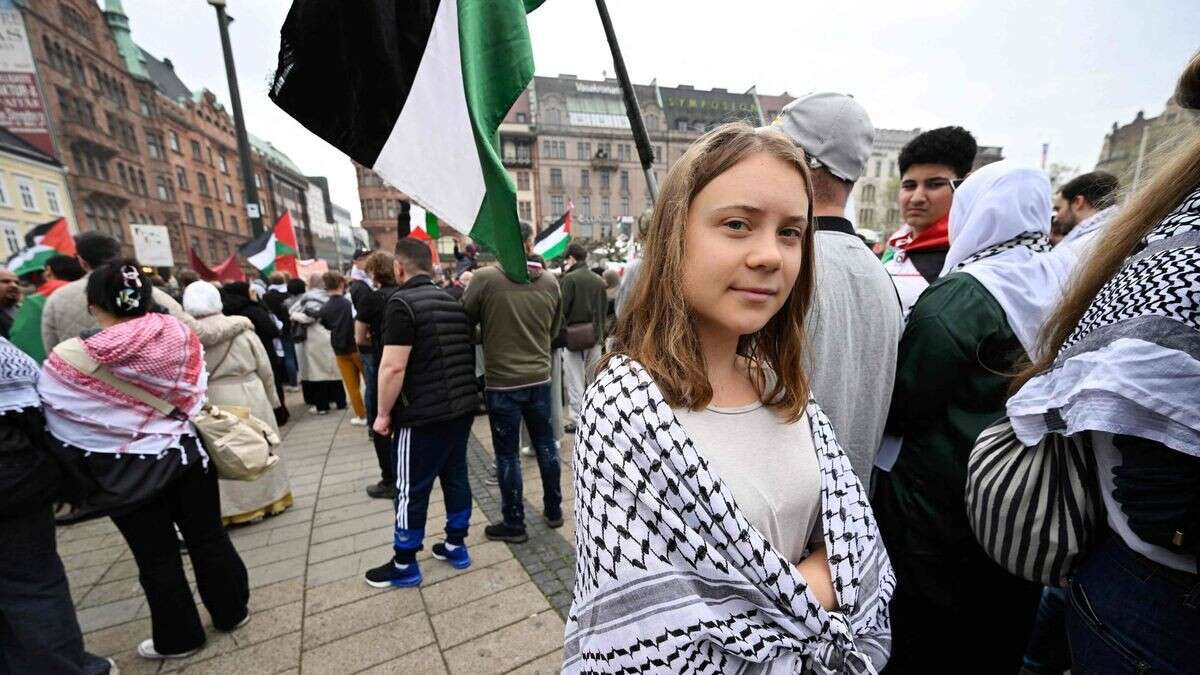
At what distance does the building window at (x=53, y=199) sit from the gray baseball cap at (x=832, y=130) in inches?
1724

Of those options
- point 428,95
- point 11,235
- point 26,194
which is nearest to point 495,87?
point 428,95

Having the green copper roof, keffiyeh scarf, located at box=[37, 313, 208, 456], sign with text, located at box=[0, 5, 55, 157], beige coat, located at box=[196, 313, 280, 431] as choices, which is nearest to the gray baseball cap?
keffiyeh scarf, located at box=[37, 313, 208, 456]

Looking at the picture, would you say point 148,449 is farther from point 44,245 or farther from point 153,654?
point 44,245

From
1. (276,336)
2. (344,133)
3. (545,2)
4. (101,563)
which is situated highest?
(545,2)

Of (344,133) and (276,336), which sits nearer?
(344,133)

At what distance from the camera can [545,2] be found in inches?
70.0

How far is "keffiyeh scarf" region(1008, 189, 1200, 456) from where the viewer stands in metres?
0.81

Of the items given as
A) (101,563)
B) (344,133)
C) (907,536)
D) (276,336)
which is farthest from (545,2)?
(276,336)

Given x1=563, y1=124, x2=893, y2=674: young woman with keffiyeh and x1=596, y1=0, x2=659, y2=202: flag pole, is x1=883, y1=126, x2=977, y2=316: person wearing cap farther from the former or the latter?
x1=563, y1=124, x2=893, y2=674: young woman with keffiyeh

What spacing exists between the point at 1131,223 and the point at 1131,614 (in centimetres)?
83

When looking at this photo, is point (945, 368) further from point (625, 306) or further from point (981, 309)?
point (625, 306)

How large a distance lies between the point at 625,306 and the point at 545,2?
1339mm

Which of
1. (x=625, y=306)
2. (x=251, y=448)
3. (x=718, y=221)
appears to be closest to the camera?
(x=718, y=221)

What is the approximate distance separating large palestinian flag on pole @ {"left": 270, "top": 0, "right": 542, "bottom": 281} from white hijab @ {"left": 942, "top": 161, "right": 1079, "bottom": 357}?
1.65 meters
